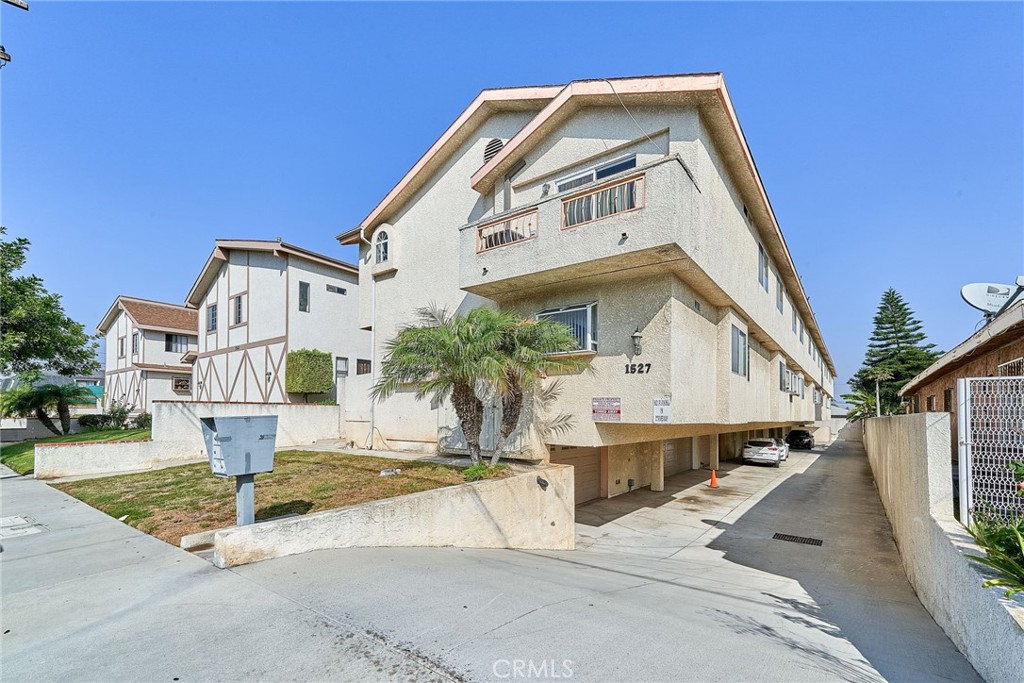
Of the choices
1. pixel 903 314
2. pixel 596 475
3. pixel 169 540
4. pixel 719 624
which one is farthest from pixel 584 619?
pixel 903 314

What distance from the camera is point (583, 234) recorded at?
10062 mm

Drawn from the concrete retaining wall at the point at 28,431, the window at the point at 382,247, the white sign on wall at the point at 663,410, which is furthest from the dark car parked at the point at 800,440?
the concrete retaining wall at the point at 28,431

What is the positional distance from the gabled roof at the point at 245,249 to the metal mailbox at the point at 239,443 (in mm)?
17751

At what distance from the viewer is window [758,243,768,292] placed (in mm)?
15677

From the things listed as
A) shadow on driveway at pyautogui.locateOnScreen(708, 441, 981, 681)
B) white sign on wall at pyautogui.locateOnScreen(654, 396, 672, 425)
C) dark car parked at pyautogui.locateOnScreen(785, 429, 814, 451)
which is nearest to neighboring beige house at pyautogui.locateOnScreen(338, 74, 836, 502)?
white sign on wall at pyautogui.locateOnScreen(654, 396, 672, 425)

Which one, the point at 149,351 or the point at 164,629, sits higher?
the point at 149,351

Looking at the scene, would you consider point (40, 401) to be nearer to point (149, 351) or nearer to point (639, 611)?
point (149, 351)

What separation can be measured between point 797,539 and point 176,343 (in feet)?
116

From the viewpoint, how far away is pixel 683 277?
1043 centimetres

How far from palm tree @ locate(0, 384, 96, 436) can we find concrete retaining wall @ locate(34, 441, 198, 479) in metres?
10.9

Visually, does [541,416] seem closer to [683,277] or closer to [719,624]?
[683,277]

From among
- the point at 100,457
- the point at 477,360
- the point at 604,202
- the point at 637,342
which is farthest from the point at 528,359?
the point at 100,457

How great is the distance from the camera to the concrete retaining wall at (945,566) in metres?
3.47

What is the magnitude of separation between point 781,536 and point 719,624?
8600 millimetres
